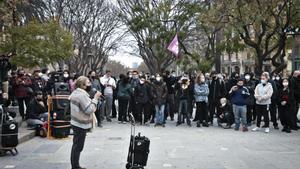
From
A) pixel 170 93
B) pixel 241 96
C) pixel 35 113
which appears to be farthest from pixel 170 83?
pixel 35 113

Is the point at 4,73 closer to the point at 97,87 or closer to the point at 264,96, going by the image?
the point at 97,87

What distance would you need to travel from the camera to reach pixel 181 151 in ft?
37.8

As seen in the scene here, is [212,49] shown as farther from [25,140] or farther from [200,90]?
[25,140]

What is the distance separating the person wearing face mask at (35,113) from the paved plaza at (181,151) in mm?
1077

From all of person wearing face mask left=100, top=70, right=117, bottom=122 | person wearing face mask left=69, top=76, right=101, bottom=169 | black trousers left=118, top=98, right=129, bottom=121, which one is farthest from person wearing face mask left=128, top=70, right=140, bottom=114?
person wearing face mask left=69, top=76, right=101, bottom=169

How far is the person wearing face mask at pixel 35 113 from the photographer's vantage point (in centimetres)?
1458

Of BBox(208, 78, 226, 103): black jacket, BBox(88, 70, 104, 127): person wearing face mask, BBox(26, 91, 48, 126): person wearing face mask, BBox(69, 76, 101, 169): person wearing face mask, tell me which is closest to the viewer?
BBox(69, 76, 101, 169): person wearing face mask

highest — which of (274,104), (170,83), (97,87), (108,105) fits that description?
(170,83)

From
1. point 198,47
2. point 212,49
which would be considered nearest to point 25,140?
point 212,49

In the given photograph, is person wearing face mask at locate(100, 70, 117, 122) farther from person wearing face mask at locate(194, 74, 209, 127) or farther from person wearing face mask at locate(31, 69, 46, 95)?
person wearing face mask at locate(194, 74, 209, 127)

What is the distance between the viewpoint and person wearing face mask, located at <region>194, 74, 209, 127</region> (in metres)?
17.1

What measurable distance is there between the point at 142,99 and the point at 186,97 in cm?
163

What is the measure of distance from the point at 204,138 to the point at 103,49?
32651mm

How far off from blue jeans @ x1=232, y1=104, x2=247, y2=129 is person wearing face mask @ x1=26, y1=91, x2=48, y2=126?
6.13 meters
